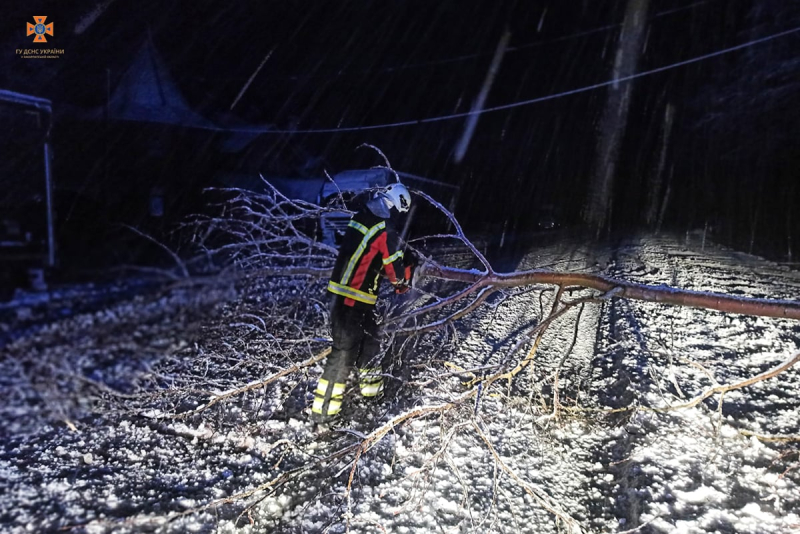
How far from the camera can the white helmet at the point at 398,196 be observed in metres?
3.31

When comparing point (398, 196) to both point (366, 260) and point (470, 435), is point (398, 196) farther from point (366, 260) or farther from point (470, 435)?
point (470, 435)


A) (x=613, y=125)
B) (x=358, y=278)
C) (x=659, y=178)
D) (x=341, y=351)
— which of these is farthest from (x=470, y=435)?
(x=659, y=178)

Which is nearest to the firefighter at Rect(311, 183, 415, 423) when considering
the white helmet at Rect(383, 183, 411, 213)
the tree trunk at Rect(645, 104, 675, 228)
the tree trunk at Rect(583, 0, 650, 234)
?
the white helmet at Rect(383, 183, 411, 213)

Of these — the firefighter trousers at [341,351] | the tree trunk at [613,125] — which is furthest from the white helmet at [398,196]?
the tree trunk at [613,125]

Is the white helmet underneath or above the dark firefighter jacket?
above

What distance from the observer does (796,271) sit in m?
4.46

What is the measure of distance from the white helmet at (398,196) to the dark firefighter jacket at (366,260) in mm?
147

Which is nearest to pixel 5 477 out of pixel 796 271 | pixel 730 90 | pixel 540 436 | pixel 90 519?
pixel 90 519

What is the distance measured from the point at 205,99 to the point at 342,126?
3115 mm

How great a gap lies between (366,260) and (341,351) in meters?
0.69

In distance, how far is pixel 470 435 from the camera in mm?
3188

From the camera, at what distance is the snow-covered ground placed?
97.7 inches

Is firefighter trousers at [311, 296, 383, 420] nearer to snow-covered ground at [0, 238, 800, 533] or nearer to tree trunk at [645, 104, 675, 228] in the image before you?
snow-covered ground at [0, 238, 800, 533]

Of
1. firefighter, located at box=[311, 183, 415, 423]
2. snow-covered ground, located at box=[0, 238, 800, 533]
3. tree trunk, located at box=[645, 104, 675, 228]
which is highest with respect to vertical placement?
tree trunk, located at box=[645, 104, 675, 228]
